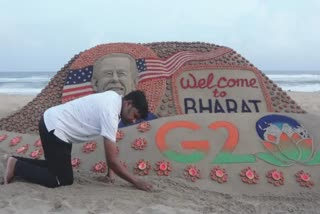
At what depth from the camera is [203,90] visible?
6965 millimetres

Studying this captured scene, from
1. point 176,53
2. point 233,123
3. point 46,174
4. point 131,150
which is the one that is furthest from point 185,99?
point 46,174

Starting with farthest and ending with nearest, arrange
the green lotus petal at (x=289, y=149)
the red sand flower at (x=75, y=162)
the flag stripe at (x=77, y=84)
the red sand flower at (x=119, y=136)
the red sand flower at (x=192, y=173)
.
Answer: the flag stripe at (x=77, y=84) → the red sand flower at (x=119, y=136) → the green lotus petal at (x=289, y=149) → the red sand flower at (x=75, y=162) → the red sand flower at (x=192, y=173)

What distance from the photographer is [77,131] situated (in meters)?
4.21

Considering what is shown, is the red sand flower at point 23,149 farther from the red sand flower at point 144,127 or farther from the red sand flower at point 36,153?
the red sand flower at point 144,127

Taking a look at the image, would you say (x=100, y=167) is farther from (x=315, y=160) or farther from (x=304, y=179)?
(x=315, y=160)

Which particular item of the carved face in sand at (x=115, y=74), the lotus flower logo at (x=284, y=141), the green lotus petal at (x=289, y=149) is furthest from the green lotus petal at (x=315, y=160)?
the carved face in sand at (x=115, y=74)

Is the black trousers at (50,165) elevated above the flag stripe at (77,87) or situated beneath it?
situated beneath

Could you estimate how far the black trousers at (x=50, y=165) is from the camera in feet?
13.9

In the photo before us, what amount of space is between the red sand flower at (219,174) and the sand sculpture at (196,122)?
12 mm

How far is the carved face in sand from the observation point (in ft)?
23.1

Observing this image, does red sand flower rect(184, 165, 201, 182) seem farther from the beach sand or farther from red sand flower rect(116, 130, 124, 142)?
red sand flower rect(116, 130, 124, 142)

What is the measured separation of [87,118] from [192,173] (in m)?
1.44

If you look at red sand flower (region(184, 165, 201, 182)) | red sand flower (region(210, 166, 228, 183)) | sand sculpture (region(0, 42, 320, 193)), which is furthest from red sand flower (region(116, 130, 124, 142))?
red sand flower (region(210, 166, 228, 183))

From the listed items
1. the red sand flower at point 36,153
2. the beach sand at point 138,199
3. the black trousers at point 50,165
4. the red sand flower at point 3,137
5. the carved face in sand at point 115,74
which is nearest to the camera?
the beach sand at point 138,199
